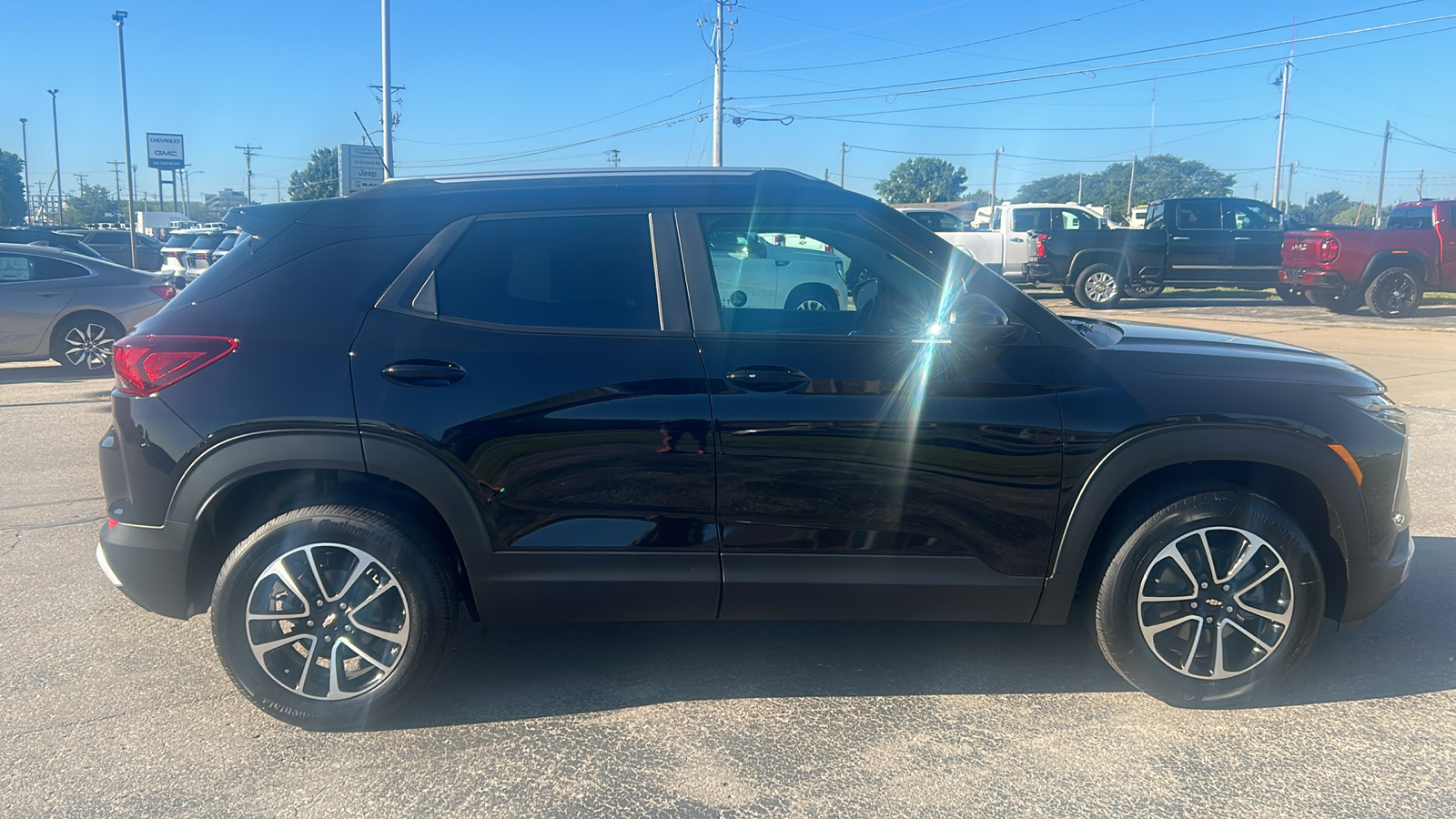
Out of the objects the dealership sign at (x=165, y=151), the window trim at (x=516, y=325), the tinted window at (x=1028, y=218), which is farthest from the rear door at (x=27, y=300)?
the dealership sign at (x=165, y=151)

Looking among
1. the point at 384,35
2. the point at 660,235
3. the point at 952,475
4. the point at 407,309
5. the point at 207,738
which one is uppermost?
the point at 384,35

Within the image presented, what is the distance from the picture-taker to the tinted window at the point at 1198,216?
20891 mm

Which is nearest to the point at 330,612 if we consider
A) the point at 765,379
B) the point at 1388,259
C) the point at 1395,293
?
the point at 765,379

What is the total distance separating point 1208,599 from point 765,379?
5.64 feet

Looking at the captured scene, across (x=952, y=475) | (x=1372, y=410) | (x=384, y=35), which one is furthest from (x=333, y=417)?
(x=384, y=35)

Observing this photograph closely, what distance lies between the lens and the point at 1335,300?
19.9 meters

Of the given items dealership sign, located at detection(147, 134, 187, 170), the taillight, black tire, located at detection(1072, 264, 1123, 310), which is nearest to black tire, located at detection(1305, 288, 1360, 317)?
black tire, located at detection(1072, 264, 1123, 310)

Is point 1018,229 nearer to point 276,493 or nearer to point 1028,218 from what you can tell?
point 1028,218

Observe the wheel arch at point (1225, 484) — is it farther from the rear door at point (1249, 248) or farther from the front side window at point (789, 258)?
the rear door at point (1249, 248)

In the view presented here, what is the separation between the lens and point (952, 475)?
10.8 feet

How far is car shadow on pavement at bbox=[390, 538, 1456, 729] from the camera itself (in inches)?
142

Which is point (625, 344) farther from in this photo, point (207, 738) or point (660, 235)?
point (207, 738)

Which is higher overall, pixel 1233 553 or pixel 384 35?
pixel 384 35

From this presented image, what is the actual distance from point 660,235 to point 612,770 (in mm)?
1778
